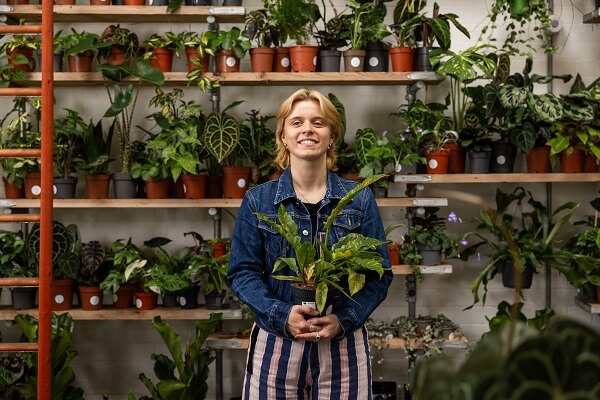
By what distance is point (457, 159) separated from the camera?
4461mm

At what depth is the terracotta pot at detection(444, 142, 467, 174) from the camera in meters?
4.43

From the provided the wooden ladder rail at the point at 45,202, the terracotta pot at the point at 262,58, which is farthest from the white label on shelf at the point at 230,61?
the wooden ladder rail at the point at 45,202

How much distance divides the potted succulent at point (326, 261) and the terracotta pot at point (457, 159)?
2.12m

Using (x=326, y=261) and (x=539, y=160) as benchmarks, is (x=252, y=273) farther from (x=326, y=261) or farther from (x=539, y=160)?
(x=539, y=160)

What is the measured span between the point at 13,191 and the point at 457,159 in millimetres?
2551

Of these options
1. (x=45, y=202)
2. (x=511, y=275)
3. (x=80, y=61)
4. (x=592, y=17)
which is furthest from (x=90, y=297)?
(x=592, y=17)

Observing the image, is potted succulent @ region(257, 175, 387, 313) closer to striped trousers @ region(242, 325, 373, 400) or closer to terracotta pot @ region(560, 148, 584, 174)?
striped trousers @ region(242, 325, 373, 400)

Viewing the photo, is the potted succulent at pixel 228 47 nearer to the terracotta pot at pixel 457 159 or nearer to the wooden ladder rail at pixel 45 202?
the wooden ladder rail at pixel 45 202

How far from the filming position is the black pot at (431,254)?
4340 millimetres

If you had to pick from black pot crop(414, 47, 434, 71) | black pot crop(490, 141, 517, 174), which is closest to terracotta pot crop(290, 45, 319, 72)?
black pot crop(414, 47, 434, 71)

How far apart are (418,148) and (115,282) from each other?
1847 millimetres

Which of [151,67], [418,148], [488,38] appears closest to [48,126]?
[151,67]

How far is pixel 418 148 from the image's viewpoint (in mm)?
4348

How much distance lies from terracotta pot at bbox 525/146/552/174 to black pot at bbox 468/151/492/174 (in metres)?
0.25
